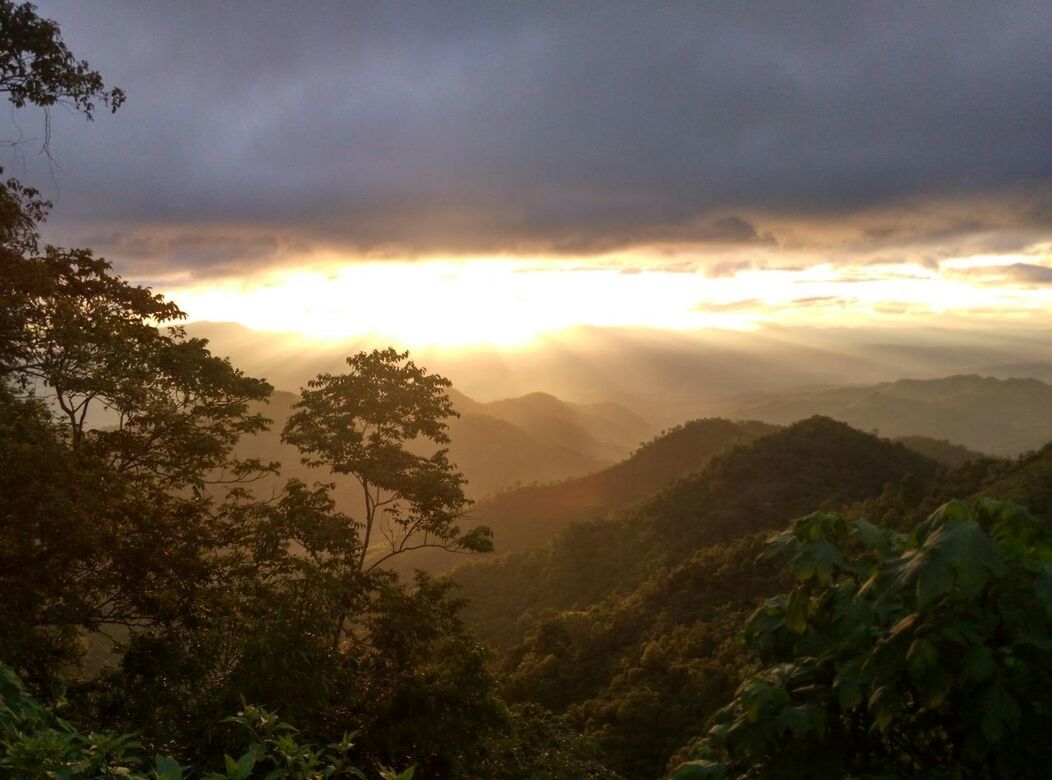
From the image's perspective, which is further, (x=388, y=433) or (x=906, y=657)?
(x=388, y=433)

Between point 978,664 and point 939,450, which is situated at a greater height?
point 978,664

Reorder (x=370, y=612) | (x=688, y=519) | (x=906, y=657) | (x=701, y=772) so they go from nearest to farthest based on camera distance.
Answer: (x=906, y=657), (x=701, y=772), (x=370, y=612), (x=688, y=519)

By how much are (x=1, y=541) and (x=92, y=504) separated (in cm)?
127

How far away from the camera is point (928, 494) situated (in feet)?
107

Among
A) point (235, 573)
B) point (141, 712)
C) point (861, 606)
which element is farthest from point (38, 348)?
point (861, 606)

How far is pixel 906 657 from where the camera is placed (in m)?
2.64

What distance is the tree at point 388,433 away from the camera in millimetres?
15570

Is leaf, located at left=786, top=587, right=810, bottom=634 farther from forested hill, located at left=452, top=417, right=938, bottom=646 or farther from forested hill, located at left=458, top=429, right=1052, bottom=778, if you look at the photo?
forested hill, located at left=452, top=417, right=938, bottom=646

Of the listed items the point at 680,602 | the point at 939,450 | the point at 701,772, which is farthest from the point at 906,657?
the point at 939,450

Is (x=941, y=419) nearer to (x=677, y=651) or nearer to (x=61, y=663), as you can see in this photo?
(x=677, y=651)

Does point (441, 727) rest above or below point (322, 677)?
below

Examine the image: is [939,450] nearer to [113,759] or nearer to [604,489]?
[604,489]

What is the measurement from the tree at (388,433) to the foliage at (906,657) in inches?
497

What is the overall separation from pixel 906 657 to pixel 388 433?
14481mm
